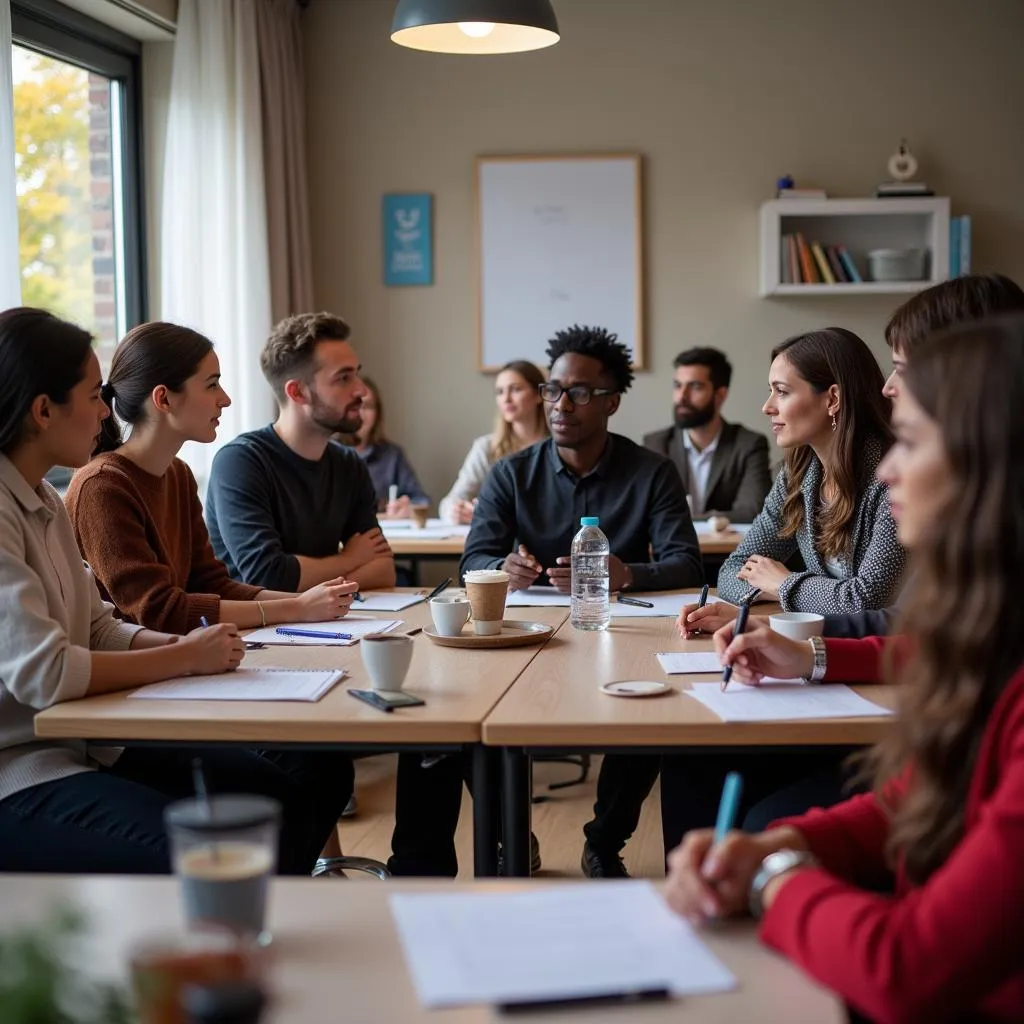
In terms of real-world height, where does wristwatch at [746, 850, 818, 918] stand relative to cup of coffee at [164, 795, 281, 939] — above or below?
below

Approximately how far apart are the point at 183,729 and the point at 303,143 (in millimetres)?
4643

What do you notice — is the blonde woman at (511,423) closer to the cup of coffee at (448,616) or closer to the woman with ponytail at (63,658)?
the cup of coffee at (448,616)

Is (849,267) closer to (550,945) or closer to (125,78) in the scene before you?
(125,78)

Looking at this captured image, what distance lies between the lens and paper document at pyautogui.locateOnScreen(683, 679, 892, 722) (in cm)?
183

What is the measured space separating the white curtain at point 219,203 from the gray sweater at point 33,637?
293 centimetres

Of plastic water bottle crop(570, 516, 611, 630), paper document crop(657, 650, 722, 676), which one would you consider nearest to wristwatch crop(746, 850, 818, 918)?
paper document crop(657, 650, 722, 676)

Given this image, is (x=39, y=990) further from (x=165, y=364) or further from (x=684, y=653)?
(x=165, y=364)

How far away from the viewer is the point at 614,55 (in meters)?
5.95

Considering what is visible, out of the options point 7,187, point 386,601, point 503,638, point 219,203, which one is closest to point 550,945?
point 503,638

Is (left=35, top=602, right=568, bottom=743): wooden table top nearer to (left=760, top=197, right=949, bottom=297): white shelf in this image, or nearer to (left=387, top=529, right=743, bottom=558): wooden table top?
(left=387, top=529, right=743, bottom=558): wooden table top

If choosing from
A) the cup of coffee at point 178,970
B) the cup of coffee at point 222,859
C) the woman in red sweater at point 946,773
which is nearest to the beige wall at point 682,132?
the woman in red sweater at point 946,773

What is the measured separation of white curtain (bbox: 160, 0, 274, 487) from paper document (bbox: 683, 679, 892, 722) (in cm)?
340

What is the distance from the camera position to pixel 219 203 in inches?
202

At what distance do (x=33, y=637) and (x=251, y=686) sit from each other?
338mm
